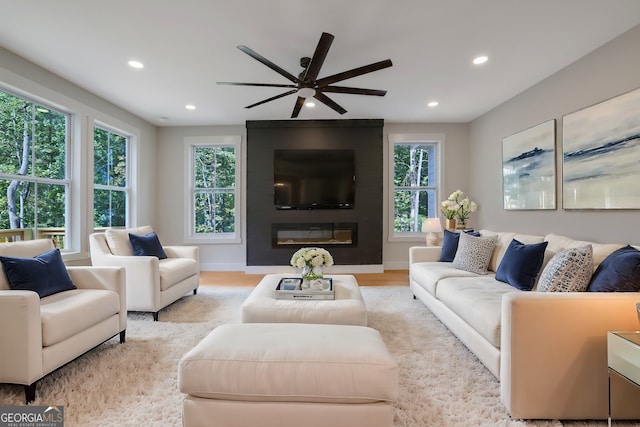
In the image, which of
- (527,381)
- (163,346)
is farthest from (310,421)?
(163,346)

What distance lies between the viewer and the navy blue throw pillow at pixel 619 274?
1.67m

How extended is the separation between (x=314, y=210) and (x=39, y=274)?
3.67 m

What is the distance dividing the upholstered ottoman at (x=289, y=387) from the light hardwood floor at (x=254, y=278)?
3.06 meters

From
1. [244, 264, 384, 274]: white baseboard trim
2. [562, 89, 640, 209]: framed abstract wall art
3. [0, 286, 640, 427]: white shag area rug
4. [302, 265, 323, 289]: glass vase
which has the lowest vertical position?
[0, 286, 640, 427]: white shag area rug

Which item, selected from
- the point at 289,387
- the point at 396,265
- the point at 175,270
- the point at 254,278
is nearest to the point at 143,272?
the point at 175,270

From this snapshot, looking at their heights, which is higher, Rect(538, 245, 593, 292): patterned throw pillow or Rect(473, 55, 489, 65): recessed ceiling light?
Rect(473, 55, 489, 65): recessed ceiling light

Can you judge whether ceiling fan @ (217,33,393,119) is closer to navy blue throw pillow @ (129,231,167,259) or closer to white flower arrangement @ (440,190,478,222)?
navy blue throw pillow @ (129,231,167,259)

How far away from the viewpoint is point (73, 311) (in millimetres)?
1959

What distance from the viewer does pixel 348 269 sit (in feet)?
17.0

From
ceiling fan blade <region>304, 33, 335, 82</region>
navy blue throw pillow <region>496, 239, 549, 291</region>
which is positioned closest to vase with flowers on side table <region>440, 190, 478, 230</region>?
navy blue throw pillow <region>496, 239, 549, 291</region>

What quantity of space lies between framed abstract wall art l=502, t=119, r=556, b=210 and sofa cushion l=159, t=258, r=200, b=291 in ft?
13.8

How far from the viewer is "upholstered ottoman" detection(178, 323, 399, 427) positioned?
4.25 feet

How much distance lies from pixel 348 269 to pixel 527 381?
3685 millimetres

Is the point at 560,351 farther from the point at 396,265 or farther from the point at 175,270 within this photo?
the point at 396,265
